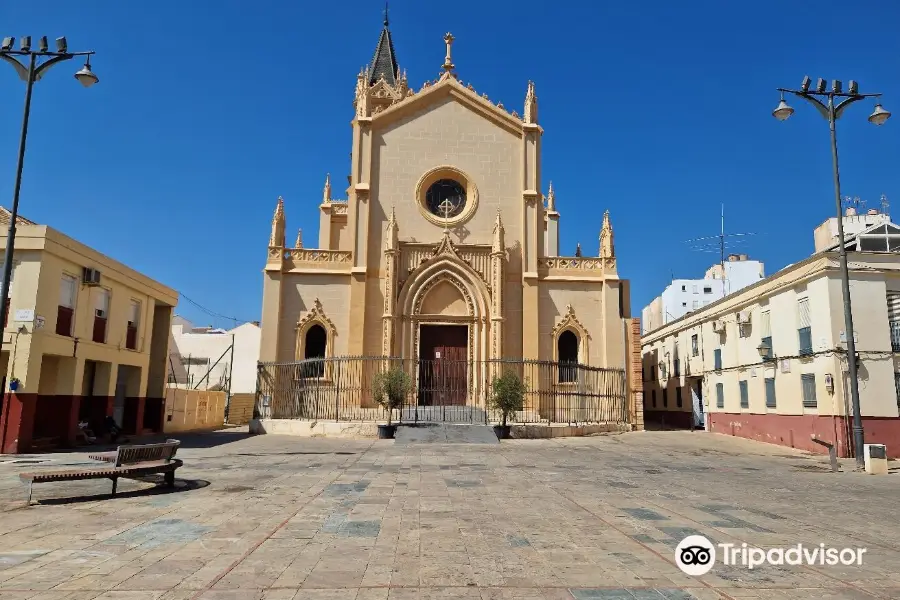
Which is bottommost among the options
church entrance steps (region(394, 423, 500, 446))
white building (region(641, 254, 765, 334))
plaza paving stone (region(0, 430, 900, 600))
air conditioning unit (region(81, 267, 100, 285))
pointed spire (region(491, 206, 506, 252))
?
Answer: plaza paving stone (region(0, 430, 900, 600))

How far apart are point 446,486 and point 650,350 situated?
33.2 m

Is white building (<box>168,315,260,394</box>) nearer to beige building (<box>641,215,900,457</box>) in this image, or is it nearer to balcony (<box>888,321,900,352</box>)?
beige building (<box>641,215,900,457</box>)

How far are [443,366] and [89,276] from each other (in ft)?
42.2

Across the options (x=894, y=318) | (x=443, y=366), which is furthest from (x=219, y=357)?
(x=894, y=318)

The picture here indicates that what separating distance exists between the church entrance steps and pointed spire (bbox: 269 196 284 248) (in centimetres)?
1095

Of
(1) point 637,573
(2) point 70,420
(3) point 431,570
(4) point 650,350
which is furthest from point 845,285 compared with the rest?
(4) point 650,350

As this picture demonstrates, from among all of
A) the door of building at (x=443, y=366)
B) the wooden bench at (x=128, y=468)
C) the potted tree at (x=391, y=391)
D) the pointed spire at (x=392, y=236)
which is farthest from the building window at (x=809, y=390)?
the wooden bench at (x=128, y=468)

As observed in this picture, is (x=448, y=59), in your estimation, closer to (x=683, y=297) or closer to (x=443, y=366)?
(x=443, y=366)

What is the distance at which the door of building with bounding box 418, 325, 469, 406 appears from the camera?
82.2 feet

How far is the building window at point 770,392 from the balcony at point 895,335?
4315 mm

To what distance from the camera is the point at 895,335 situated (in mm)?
19297

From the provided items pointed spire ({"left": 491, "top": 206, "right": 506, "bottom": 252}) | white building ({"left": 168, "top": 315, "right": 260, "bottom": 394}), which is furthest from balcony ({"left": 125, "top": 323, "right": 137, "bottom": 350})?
white building ({"left": 168, "top": 315, "right": 260, "bottom": 394})

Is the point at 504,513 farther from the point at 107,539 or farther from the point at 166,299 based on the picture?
the point at 166,299

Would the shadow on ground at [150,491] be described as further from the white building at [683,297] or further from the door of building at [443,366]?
the white building at [683,297]
